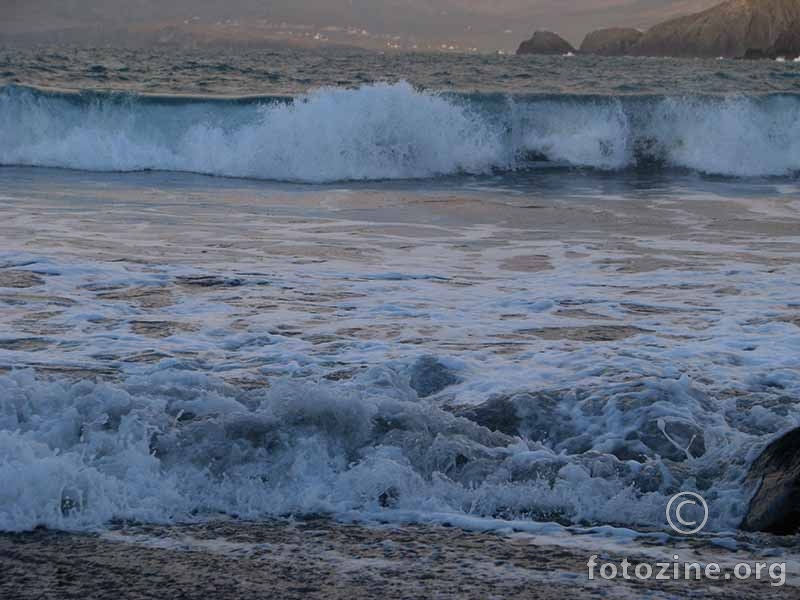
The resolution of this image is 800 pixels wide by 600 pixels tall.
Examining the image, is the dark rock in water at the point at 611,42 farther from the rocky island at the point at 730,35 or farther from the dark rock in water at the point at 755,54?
the dark rock in water at the point at 755,54

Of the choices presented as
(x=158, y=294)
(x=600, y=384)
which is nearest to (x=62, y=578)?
(x=600, y=384)

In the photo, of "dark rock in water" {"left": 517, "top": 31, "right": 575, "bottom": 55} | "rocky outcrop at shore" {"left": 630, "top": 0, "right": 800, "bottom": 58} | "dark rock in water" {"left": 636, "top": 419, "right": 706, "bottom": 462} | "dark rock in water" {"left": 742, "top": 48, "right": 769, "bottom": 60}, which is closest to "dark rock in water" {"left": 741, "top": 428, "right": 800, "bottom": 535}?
"dark rock in water" {"left": 636, "top": 419, "right": 706, "bottom": 462}

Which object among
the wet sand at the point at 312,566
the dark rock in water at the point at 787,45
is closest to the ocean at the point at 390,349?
the wet sand at the point at 312,566

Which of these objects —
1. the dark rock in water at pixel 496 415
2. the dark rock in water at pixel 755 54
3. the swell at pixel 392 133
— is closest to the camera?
the dark rock in water at pixel 496 415

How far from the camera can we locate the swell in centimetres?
1480

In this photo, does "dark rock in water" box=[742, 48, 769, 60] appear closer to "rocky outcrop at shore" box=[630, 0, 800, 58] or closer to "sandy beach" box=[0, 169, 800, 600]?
"rocky outcrop at shore" box=[630, 0, 800, 58]

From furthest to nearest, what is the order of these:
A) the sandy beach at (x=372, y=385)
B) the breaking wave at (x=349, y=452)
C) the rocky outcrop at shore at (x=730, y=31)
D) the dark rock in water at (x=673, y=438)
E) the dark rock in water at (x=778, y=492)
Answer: the rocky outcrop at shore at (x=730, y=31) < the dark rock in water at (x=673, y=438) < the breaking wave at (x=349, y=452) < the dark rock in water at (x=778, y=492) < the sandy beach at (x=372, y=385)

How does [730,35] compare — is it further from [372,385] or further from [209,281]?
[372,385]

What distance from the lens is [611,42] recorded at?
3563 inches

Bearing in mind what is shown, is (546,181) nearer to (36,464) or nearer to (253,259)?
(253,259)

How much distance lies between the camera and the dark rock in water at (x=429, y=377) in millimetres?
4379

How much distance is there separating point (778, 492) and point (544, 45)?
71.6 m

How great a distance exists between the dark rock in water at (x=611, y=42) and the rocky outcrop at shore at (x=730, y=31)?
2556 mm

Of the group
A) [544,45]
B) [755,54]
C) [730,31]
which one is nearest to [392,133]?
[544,45]
